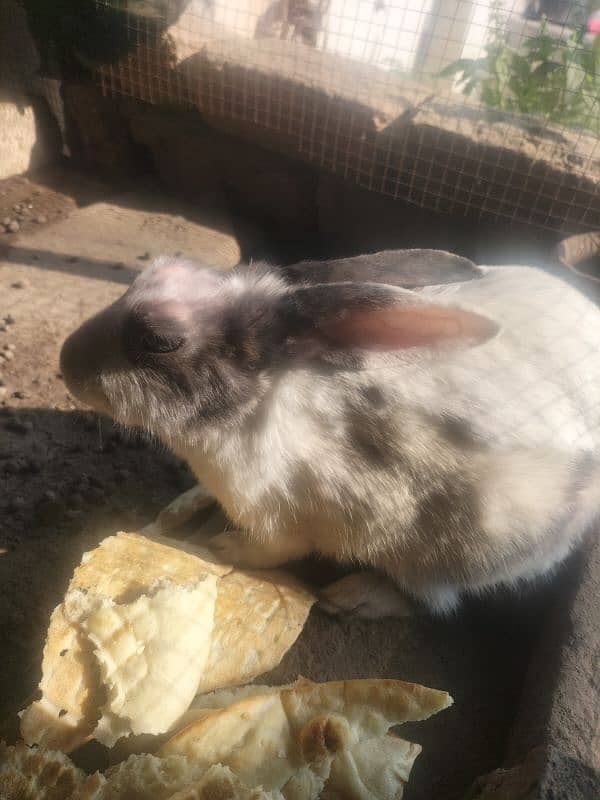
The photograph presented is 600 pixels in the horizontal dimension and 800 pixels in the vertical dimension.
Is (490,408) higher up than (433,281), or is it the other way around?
(433,281)

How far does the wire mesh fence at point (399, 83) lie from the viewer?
13.6ft

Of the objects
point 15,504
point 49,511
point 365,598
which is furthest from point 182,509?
point 365,598

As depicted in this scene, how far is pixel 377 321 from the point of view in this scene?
6.06 ft

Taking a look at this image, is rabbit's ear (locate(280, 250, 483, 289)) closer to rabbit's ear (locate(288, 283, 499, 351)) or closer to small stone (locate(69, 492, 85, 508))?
rabbit's ear (locate(288, 283, 499, 351))

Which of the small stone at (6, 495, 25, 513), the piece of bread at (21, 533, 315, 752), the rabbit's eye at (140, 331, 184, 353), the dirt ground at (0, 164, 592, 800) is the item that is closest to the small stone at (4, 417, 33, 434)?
the dirt ground at (0, 164, 592, 800)

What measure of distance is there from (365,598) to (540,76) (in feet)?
12.4

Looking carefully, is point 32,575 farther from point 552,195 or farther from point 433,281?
point 552,195

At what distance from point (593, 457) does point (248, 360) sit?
1.12 m

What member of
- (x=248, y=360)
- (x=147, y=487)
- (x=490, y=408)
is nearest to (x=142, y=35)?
(x=147, y=487)

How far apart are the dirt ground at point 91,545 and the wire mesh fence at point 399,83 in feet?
5.40

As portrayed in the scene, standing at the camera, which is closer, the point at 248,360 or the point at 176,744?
the point at 176,744

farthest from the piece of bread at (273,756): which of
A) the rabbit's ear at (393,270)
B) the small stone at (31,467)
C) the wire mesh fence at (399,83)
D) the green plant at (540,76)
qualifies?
the green plant at (540,76)

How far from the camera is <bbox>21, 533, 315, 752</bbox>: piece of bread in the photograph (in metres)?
1.74

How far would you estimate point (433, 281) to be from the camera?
7.79 feet
